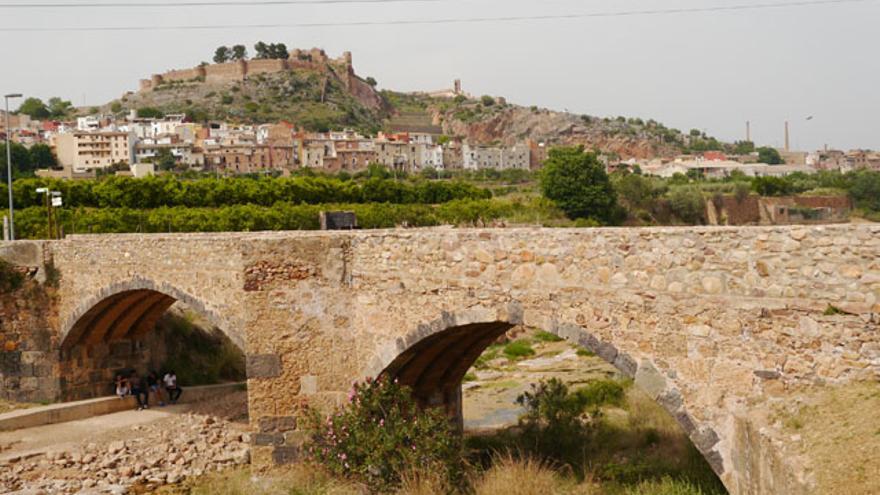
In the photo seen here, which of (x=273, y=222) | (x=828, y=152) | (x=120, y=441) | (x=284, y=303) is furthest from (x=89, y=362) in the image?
(x=828, y=152)

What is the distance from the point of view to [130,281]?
659 inches

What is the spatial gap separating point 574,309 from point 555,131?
127 meters

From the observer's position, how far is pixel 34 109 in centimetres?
14275

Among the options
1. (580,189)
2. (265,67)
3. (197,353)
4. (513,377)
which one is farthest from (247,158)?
(513,377)

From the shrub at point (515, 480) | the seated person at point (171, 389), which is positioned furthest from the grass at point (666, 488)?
the seated person at point (171, 389)

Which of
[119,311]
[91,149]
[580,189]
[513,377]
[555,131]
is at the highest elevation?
[555,131]

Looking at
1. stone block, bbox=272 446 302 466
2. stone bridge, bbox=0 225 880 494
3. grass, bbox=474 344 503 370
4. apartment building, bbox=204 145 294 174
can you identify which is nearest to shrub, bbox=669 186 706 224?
grass, bbox=474 344 503 370

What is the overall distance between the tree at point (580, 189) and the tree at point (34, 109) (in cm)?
11943

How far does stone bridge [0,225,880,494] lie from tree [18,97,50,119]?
142315 millimetres

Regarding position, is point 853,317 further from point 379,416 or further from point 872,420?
point 379,416

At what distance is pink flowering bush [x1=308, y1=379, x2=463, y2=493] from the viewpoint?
11242 mm

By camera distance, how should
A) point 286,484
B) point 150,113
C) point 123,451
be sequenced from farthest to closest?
point 150,113 < point 123,451 < point 286,484

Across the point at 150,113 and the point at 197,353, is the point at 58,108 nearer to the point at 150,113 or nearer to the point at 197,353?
the point at 150,113

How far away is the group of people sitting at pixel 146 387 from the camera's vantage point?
2073 centimetres
